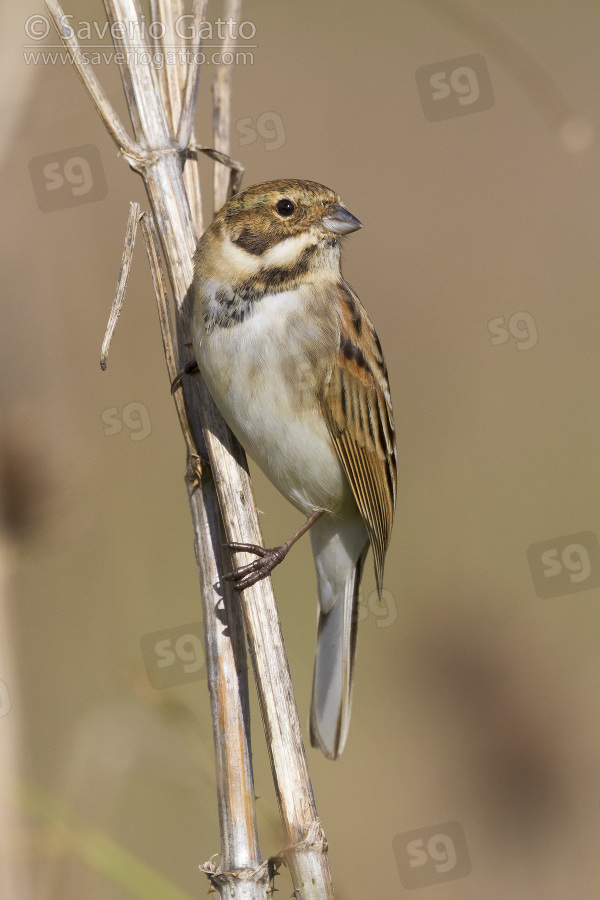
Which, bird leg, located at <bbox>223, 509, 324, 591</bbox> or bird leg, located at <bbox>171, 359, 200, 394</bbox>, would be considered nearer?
bird leg, located at <bbox>223, 509, 324, 591</bbox>

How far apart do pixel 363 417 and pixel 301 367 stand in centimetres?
33

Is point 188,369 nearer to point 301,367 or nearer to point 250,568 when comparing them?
point 301,367

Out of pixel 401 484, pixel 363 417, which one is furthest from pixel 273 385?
pixel 401 484

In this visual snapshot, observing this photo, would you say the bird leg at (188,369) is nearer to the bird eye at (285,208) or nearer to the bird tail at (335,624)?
the bird eye at (285,208)

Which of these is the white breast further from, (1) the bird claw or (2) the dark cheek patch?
(1) the bird claw

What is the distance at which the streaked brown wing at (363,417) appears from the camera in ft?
9.29

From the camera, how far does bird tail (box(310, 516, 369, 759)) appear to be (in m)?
2.94

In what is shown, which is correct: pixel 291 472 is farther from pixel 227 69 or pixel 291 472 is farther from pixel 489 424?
pixel 489 424

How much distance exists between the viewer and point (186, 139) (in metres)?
2.48

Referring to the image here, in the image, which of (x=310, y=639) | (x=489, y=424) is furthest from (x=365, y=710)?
(x=489, y=424)

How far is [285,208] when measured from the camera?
265cm

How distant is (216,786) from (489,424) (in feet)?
9.83

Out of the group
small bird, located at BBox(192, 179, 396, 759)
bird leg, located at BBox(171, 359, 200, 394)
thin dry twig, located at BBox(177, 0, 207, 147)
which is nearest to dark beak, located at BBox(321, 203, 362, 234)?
small bird, located at BBox(192, 179, 396, 759)

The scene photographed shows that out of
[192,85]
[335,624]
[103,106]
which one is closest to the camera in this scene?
[103,106]
